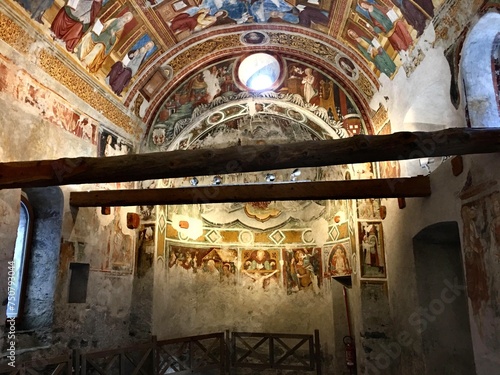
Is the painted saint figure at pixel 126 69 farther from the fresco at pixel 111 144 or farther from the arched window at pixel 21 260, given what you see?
the arched window at pixel 21 260

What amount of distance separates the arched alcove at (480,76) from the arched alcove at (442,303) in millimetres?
1750

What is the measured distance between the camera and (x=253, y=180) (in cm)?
1296

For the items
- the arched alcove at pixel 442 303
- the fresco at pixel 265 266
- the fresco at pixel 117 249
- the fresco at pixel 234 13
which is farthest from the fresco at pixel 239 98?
the arched alcove at pixel 442 303

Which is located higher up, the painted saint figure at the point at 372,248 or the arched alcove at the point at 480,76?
the arched alcove at the point at 480,76

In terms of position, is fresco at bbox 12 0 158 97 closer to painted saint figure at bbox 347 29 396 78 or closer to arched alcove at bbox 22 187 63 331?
arched alcove at bbox 22 187 63 331

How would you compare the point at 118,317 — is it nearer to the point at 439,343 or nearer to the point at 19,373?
the point at 19,373

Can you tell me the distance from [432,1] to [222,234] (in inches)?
333

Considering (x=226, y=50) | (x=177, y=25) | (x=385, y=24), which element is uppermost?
(x=226, y=50)

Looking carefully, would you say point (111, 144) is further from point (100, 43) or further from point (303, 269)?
point (303, 269)

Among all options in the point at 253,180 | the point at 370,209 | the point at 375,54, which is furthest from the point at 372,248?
the point at 253,180

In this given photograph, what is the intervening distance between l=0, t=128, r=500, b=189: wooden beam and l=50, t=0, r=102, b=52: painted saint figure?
3.04m

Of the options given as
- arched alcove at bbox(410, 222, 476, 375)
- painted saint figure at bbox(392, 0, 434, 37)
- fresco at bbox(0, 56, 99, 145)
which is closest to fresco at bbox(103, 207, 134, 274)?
fresco at bbox(0, 56, 99, 145)

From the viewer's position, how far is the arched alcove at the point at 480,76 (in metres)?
5.77

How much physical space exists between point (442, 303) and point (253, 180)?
7067 mm
